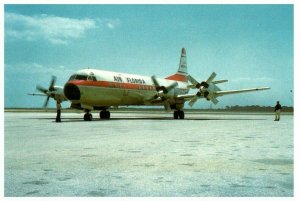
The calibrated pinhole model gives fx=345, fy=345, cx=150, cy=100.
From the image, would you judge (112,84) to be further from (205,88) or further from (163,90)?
(205,88)

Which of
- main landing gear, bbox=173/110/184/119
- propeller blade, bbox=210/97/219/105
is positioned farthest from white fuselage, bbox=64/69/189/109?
propeller blade, bbox=210/97/219/105

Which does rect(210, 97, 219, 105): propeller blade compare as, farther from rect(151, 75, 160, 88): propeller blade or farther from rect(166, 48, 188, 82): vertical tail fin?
rect(166, 48, 188, 82): vertical tail fin

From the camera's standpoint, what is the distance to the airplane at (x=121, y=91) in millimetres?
28703

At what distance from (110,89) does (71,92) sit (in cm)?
401

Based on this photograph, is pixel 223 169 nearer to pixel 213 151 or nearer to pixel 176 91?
pixel 213 151

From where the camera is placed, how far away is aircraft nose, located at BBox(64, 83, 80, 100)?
28150mm

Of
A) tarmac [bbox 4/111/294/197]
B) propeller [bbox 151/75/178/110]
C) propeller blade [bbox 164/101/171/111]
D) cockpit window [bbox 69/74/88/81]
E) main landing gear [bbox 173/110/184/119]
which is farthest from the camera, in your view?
main landing gear [bbox 173/110/184/119]

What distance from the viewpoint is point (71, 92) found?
93.2 feet

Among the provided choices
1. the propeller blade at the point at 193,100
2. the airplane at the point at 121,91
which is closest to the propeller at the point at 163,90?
the airplane at the point at 121,91

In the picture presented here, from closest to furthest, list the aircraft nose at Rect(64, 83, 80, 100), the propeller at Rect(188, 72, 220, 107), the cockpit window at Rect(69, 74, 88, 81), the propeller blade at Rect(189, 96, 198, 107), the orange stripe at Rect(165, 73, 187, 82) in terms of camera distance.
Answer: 1. the aircraft nose at Rect(64, 83, 80, 100)
2. the cockpit window at Rect(69, 74, 88, 81)
3. the propeller at Rect(188, 72, 220, 107)
4. the propeller blade at Rect(189, 96, 198, 107)
5. the orange stripe at Rect(165, 73, 187, 82)

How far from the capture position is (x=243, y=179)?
22.9 ft

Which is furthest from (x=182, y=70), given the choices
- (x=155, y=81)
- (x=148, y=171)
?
(x=148, y=171)

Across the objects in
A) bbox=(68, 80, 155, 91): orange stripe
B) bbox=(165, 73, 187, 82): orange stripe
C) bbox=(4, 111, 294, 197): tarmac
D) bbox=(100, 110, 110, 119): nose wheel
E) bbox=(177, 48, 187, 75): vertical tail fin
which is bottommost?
bbox=(4, 111, 294, 197): tarmac
